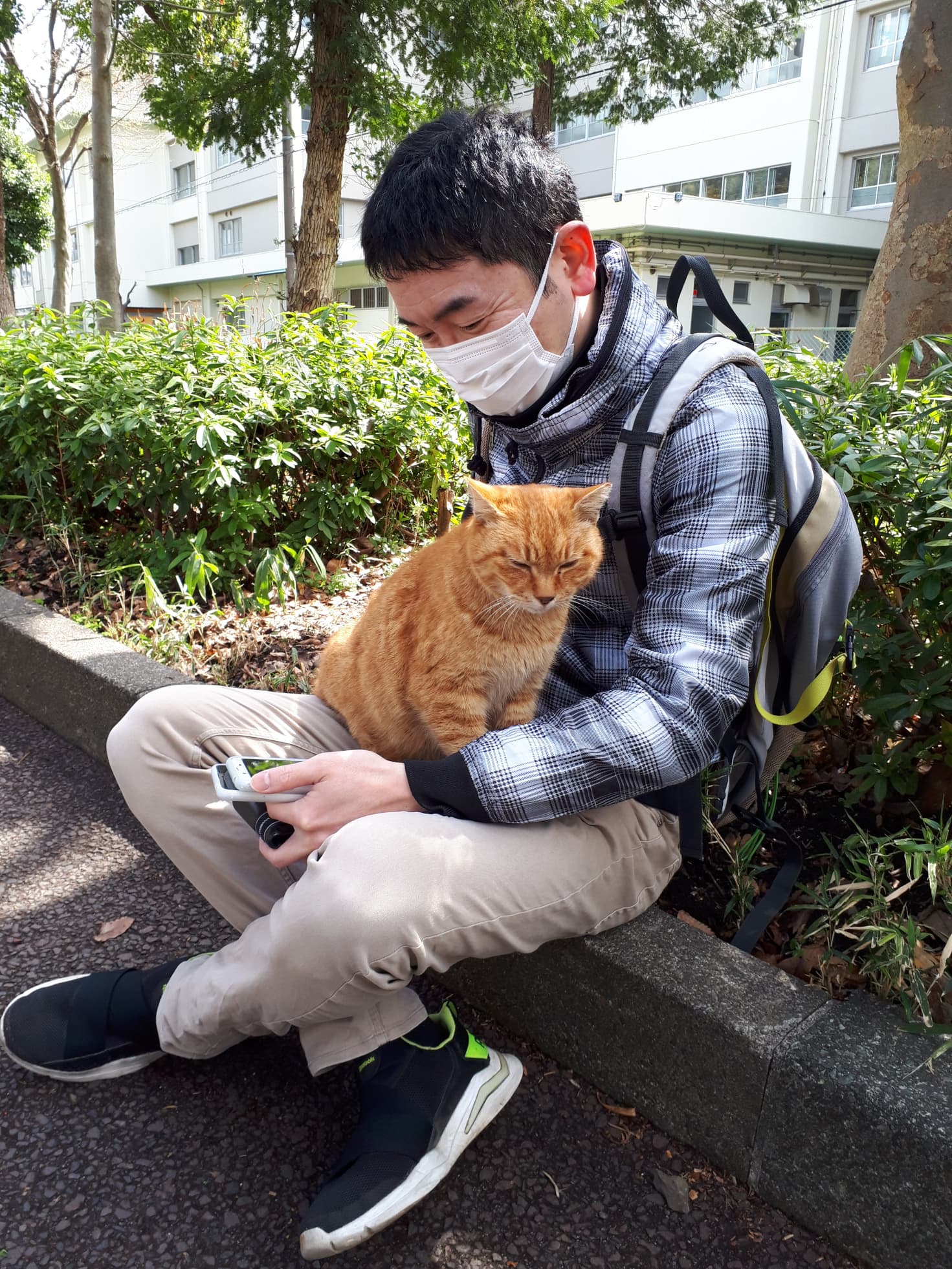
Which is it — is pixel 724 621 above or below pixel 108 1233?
above

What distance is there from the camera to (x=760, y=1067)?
1.62 metres

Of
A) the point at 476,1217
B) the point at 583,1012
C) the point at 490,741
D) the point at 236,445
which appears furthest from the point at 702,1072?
the point at 236,445

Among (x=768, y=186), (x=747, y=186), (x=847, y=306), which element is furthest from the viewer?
(x=847, y=306)

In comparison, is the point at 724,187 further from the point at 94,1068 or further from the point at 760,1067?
the point at 94,1068

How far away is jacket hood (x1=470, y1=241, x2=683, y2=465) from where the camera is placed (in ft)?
6.05

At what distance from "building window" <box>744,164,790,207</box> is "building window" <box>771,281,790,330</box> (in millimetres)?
2411

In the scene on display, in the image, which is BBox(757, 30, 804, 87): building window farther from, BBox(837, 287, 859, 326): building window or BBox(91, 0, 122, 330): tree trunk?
BBox(91, 0, 122, 330): tree trunk

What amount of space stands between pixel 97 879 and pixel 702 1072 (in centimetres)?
Result: 190

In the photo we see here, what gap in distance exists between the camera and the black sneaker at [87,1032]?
6.33 feet

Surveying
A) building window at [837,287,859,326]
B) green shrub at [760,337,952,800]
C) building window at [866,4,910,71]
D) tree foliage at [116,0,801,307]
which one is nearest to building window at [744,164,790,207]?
building window at [866,4,910,71]

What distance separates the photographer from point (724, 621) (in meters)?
1.64

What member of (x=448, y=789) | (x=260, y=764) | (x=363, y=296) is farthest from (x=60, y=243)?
(x=448, y=789)

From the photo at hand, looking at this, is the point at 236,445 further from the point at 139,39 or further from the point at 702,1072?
the point at 139,39

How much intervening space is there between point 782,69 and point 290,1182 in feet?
104
